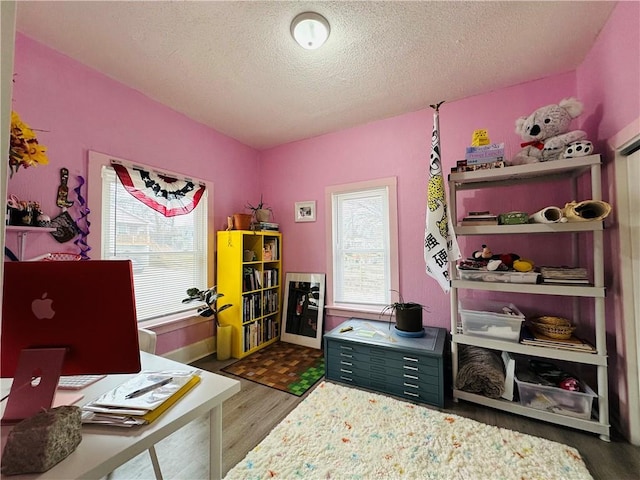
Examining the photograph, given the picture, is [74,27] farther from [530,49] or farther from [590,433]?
[590,433]

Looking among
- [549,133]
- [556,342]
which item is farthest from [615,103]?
[556,342]

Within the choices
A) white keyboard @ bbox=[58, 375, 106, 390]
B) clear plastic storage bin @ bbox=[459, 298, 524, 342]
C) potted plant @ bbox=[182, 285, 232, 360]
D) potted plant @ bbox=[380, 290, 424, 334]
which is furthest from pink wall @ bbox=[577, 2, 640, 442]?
potted plant @ bbox=[182, 285, 232, 360]

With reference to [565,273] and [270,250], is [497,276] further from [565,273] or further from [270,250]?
[270,250]

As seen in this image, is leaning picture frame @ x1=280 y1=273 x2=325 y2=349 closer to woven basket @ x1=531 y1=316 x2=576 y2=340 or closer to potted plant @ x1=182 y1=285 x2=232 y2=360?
potted plant @ x1=182 y1=285 x2=232 y2=360

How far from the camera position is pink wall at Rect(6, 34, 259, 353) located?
5.82 ft

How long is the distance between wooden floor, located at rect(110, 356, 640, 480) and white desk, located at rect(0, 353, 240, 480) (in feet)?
2.62

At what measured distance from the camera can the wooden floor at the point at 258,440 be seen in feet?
4.61

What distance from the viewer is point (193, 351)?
2773 millimetres

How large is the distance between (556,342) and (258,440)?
203 cm

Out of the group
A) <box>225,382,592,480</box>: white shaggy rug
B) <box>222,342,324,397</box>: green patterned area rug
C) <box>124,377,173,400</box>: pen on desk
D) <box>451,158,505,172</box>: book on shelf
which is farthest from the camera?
<box>222,342,324,397</box>: green patterned area rug

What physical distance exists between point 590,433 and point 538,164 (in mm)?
1755

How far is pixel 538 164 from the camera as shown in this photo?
5.81ft

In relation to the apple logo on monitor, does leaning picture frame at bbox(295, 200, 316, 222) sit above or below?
above

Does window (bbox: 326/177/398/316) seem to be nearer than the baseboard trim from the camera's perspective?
No
